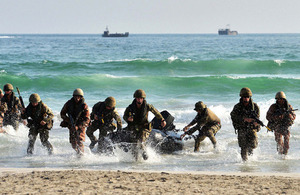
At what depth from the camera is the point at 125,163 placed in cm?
1031

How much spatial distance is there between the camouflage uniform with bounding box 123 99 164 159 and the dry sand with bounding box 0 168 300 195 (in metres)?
1.78

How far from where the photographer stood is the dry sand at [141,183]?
7340 millimetres

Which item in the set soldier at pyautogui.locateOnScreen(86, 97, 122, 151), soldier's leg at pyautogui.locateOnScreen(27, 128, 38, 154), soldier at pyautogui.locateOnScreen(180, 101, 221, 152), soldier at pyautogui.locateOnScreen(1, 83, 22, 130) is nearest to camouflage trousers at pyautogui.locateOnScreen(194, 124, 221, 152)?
soldier at pyautogui.locateOnScreen(180, 101, 221, 152)

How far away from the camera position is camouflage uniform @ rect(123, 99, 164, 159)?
1023cm

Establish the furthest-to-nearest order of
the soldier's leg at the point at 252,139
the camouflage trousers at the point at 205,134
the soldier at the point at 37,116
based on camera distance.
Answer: the camouflage trousers at the point at 205,134
the soldier at the point at 37,116
the soldier's leg at the point at 252,139

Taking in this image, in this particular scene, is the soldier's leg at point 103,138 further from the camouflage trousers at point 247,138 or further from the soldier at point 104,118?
the camouflage trousers at point 247,138

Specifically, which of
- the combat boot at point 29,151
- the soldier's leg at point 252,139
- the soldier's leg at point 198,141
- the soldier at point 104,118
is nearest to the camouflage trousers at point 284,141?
the soldier's leg at point 252,139

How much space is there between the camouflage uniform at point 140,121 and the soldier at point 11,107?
378 cm

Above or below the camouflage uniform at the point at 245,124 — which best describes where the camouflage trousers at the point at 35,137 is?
below

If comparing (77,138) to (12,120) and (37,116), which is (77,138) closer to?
(37,116)

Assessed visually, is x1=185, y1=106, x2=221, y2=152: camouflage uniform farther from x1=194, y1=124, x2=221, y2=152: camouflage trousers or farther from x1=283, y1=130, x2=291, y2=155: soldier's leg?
x1=283, y1=130, x2=291, y2=155: soldier's leg

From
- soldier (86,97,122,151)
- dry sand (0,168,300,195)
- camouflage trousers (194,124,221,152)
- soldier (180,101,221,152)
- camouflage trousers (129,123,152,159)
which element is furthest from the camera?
camouflage trousers (194,124,221,152)

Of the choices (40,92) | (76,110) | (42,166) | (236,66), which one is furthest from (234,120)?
(236,66)

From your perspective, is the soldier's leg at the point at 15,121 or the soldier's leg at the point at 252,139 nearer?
the soldier's leg at the point at 252,139
